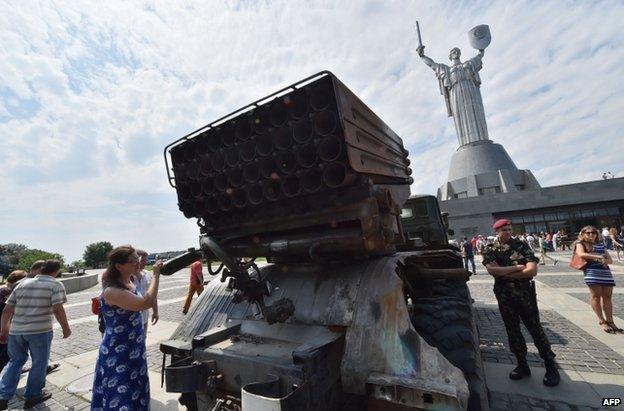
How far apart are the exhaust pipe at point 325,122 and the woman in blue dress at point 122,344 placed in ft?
6.78

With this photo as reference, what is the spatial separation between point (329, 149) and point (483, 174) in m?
43.6

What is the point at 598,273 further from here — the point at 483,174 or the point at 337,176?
the point at 483,174

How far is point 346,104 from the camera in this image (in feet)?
8.11

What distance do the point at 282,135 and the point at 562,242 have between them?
31987 mm

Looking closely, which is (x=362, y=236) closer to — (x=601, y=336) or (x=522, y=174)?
(x=601, y=336)

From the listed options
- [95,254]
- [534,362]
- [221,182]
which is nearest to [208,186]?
[221,182]

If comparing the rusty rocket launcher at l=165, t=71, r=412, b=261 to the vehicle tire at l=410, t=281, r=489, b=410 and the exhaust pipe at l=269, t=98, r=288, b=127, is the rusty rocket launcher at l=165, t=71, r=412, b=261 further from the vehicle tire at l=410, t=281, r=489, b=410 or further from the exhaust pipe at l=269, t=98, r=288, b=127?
the vehicle tire at l=410, t=281, r=489, b=410

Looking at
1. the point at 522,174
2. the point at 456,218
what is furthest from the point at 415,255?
the point at 522,174

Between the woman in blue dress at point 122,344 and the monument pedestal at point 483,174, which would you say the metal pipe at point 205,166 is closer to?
the woman in blue dress at point 122,344

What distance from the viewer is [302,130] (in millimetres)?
2543

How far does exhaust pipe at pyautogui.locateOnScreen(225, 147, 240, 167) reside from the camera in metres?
2.90

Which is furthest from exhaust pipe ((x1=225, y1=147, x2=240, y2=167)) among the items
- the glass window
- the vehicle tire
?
the glass window

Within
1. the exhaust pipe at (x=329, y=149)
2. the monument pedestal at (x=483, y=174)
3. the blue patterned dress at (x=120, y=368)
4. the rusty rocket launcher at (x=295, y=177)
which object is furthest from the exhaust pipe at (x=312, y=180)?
the monument pedestal at (x=483, y=174)

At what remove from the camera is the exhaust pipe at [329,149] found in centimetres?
241
